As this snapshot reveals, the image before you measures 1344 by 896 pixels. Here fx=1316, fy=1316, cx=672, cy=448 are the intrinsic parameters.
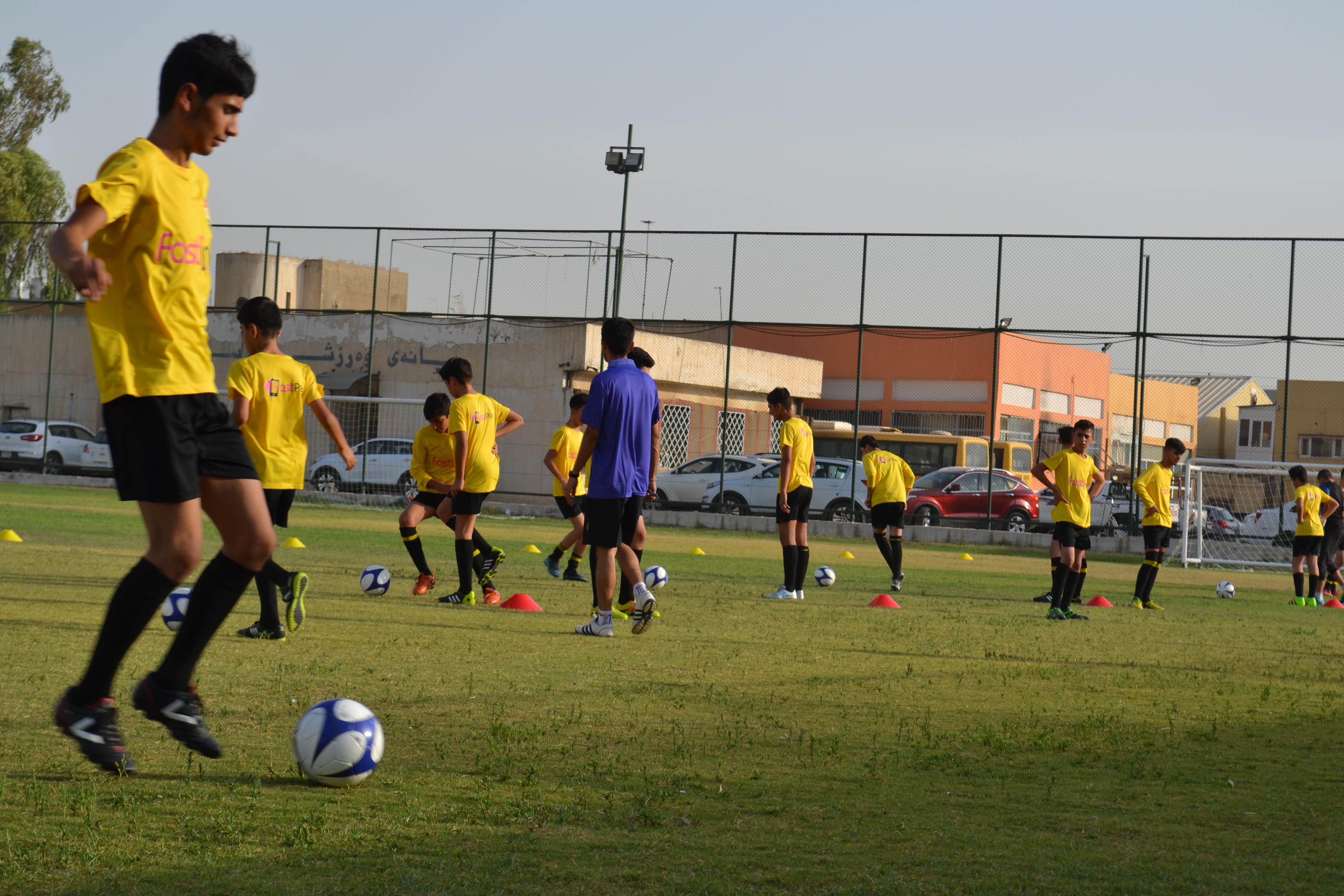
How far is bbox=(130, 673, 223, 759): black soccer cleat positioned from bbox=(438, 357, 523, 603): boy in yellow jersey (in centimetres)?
582

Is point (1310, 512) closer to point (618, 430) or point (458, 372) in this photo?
point (618, 430)

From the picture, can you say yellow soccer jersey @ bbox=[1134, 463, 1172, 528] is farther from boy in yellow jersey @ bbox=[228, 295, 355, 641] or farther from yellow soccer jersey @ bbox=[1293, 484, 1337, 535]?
boy in yellow jersey @ bbox=[228, 295, 355, 641]

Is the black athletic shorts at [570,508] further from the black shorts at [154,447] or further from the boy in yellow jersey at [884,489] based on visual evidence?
the black shorts at [154,447]

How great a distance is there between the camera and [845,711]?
5777mm

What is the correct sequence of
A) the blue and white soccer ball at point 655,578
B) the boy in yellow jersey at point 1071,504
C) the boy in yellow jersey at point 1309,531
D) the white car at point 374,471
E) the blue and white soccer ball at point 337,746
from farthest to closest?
the white car at point 374,471 < the boy in yellow jersey at point 1309,531 < the blue and white soccer ball at point 655,578 < the boy in yellow jersey at point 1071,504 < the blue and white soccer ball at point 337,746

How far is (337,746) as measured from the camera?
13.0 feet

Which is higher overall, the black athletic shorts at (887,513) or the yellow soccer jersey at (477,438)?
the yellow soccer jersey at (477,438)

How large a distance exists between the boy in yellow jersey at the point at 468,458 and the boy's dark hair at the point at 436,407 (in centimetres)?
66

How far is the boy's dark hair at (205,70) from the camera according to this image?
3836 mm

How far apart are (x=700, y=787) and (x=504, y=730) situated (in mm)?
1012

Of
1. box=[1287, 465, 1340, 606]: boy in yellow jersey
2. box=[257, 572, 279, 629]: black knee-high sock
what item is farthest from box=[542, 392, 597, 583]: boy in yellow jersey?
box=[1287, 465, 1340, 606]: boy in yellow jersey

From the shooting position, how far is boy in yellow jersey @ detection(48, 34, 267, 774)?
369cm

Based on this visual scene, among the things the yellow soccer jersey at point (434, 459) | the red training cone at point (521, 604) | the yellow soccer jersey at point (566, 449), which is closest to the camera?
the red training cone at point (521, 604)

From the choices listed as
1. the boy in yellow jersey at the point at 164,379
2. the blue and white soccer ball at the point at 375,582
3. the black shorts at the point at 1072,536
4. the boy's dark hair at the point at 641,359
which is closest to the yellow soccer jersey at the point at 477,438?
the blue and white soccer ball at the point at 375,582
